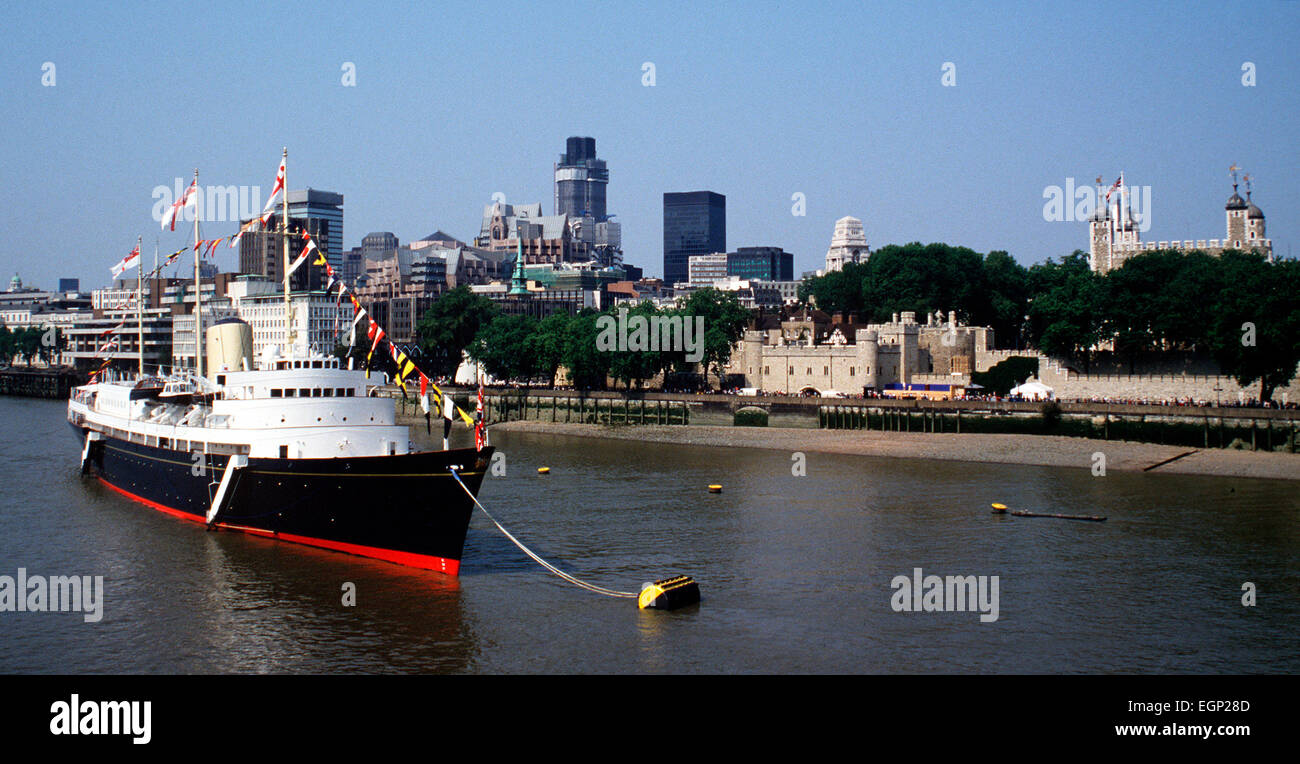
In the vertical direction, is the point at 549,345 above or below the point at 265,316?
below

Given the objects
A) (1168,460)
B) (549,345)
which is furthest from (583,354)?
(1168,460)

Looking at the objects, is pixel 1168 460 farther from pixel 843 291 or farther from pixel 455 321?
pixel 455 321

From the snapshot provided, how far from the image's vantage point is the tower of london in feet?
332

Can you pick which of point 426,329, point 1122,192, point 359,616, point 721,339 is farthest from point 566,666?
point 426,329

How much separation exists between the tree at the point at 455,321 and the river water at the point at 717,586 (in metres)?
86.4

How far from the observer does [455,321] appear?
5674 inches

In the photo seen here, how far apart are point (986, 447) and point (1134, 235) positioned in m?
52.0

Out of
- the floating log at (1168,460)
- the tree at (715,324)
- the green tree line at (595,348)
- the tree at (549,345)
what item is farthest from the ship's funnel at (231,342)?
the tree at (549,345)

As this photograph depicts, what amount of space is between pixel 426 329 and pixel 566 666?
12290 cm

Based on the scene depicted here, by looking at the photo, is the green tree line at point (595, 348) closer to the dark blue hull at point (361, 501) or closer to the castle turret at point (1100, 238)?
the castle turret at point (1100, 238)

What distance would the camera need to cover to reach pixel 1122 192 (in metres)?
113

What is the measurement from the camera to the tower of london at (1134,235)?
101 m

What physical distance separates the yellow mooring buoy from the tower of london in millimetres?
78299
